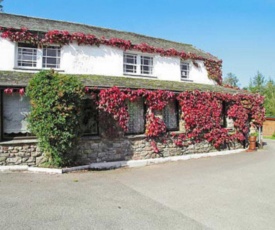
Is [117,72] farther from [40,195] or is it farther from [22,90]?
[40,195]

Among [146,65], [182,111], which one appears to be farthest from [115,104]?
[146,65]

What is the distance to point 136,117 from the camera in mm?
11703

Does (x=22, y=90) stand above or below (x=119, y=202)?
above

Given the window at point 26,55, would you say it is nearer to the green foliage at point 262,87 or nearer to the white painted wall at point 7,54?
the white painted wall at point 7,54

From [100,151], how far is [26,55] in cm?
630

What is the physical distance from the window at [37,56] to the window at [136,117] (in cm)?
467

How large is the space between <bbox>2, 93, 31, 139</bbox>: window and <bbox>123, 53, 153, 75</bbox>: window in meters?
6.67

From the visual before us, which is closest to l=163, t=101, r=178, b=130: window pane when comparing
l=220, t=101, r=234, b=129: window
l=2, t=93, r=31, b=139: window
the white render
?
the white render

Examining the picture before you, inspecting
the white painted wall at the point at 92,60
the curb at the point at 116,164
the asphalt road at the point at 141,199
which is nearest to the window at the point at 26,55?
the white painted wall at the point at 92,60

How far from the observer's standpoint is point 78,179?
8.26 meters

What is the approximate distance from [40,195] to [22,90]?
4.46 meters

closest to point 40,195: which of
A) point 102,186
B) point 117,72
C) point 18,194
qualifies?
point 18,194

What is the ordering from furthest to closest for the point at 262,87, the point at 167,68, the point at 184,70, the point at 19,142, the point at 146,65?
the point at 262,87, the point at 184,70, the point at 167,68, the point at 146,65, the point at 19,142

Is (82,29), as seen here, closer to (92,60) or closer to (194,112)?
(92,60)
